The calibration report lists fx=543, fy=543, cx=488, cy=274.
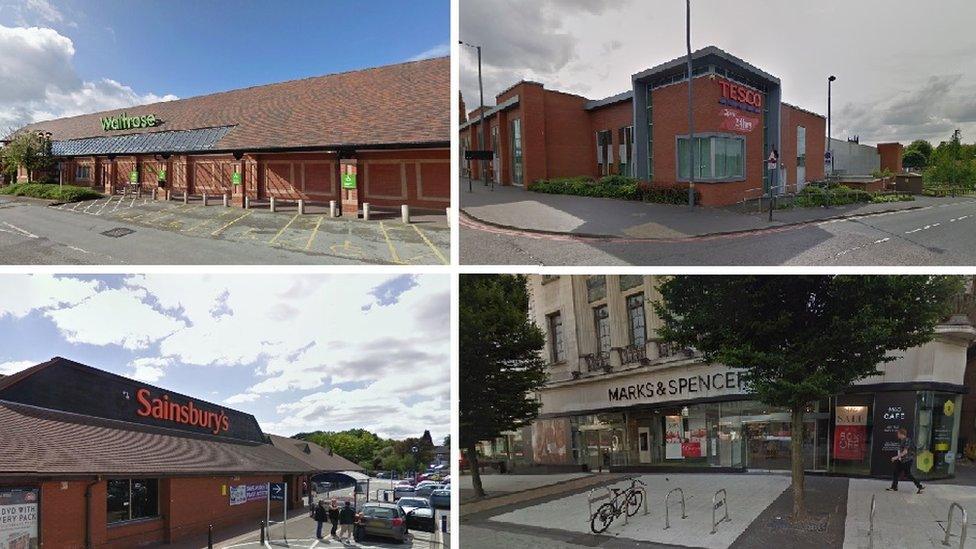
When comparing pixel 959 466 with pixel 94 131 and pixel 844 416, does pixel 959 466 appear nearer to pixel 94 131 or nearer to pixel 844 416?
pixel 844 416

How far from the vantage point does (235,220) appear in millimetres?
15047

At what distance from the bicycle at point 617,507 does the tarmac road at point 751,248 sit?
137 inches

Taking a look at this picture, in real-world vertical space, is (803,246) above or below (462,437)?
above

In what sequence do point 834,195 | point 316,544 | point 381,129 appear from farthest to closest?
point 834,195, point 381,129, point 316,544

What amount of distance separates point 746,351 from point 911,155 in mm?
55488

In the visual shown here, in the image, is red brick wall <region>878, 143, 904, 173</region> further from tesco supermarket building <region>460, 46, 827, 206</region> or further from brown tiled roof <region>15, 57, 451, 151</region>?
brown tiled roof <region>15, 57, 451, 151</region>

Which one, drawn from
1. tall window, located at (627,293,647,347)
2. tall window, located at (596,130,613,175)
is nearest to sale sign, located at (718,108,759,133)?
tall window, located at (596,130,613,175)

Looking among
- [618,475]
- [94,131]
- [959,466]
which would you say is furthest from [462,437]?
[94,131]

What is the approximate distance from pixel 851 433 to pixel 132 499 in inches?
526

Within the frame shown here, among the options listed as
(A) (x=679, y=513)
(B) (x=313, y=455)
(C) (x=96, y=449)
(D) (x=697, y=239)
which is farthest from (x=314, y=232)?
(B) (x=313, y=455)

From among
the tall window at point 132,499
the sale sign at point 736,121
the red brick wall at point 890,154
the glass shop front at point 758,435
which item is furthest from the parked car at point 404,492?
the red brick wall at point 890,154

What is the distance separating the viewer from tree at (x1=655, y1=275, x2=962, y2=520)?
7.32m

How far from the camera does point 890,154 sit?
137 ft

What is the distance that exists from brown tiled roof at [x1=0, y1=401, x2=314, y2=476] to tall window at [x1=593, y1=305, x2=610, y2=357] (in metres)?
8.45
